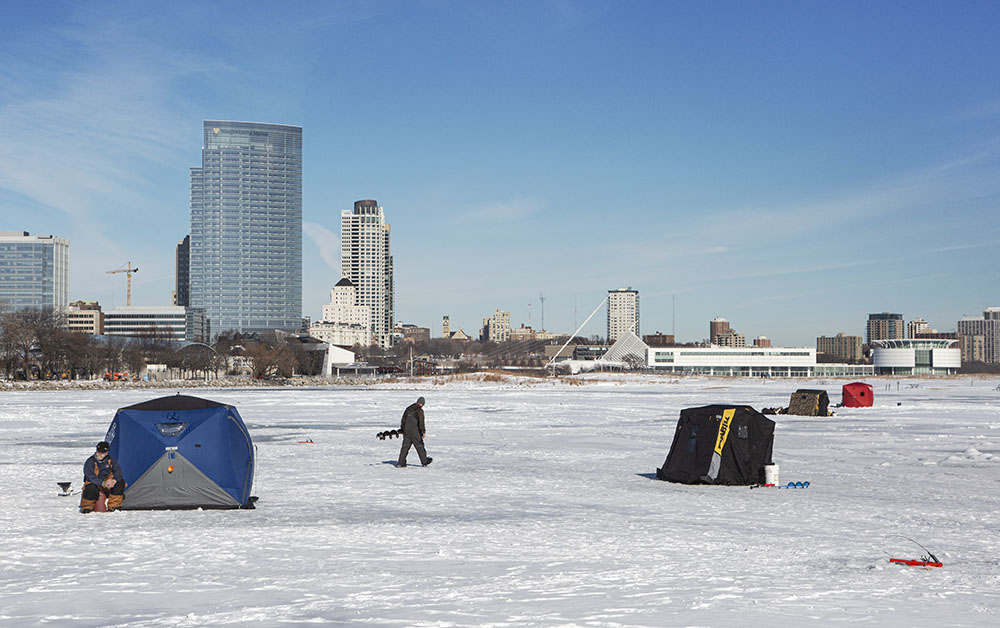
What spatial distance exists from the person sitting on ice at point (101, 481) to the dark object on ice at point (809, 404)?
1495 inches

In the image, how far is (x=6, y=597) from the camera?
10.5m

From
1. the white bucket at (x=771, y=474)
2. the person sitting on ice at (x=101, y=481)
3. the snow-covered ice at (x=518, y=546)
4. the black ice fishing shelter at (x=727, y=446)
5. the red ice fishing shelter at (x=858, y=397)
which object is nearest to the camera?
the snow-covered ice at (x=518, y=546)

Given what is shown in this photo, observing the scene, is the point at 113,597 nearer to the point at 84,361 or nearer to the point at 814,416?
the point at 814,416

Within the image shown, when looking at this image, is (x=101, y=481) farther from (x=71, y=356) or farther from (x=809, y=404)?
(x=71, y=356)

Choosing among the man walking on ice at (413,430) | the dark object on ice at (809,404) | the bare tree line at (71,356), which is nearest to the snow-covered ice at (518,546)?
the man walking on ice at (413,430)

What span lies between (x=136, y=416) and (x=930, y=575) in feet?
45.6

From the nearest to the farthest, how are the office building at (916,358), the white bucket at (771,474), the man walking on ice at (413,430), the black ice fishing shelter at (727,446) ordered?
the white bucket at (771,474) → the black ice fishing shelter at (727,446) → the man walking on ice at (413,430) → the office building at (916,358)

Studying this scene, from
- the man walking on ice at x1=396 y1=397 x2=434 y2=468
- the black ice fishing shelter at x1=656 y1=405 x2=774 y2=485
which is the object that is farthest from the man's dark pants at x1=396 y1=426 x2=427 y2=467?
the black ice fishing shelter at x1=656 y1=405 x2=774 y2=485

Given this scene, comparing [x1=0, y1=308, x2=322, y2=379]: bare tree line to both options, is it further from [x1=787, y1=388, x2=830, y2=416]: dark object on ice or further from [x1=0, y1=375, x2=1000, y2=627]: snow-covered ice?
[x1=0, y1=375, x2=1000, y2=627]: snow-covered ice

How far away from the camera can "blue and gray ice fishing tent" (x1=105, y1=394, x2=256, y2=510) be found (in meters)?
17.0

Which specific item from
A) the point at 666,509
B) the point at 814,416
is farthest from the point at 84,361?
the point at 666,509

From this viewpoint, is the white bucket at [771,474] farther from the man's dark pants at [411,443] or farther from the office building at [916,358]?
the office building at [916,358]

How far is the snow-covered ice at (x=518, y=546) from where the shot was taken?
32.9 ft

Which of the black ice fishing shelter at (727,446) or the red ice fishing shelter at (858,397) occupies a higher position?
the black ice fishing shelter at (727,446)
